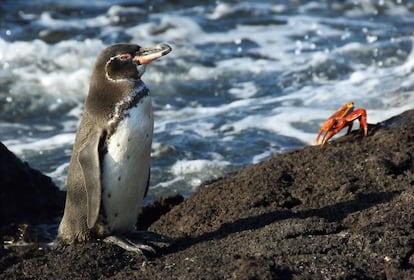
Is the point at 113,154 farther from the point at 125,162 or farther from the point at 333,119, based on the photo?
the point at 333,119

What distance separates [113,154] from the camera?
541 centimetres

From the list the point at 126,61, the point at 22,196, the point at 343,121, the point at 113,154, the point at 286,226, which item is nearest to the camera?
the point at 286,226

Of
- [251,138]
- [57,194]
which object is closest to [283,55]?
[251,138]

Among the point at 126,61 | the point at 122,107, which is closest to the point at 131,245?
the point at 122,107

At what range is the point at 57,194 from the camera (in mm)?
7691

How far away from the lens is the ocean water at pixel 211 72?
33.3 feet

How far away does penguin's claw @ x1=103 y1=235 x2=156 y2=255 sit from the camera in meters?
5.13

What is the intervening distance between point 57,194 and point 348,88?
513 cm

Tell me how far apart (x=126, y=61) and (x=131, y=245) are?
108 centimetres

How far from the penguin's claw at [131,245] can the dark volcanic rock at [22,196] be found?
1.98m

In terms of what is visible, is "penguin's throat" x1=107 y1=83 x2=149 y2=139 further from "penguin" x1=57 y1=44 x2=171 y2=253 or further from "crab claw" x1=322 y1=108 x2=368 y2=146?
"crab claw" x1=322 y1=108 x2=368 y2=146

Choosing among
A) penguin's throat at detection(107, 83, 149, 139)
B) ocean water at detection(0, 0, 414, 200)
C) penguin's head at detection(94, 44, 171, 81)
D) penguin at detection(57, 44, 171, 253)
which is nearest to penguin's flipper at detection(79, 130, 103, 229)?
penguin at detection(57, 44, 171, 253)

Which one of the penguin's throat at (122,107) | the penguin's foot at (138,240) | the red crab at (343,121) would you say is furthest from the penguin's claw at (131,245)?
the red crab at (343,121)

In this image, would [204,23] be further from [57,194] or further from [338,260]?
[338,260]
